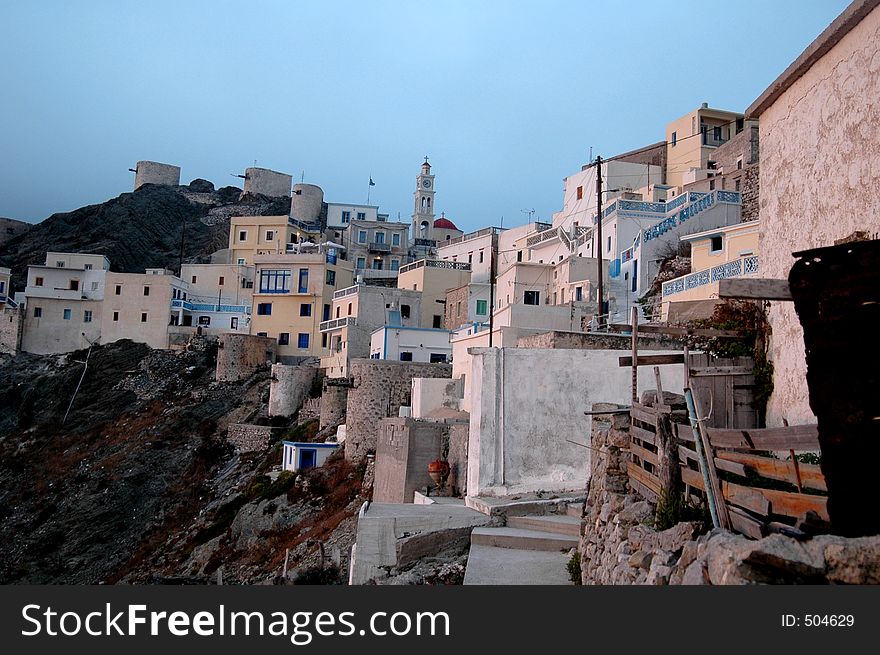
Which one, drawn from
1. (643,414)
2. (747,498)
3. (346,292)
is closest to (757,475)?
(747,498)

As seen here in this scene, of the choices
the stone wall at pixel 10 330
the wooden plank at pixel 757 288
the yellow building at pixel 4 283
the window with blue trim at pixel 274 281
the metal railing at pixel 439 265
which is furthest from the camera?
→ the yellow building at pixel 4 283

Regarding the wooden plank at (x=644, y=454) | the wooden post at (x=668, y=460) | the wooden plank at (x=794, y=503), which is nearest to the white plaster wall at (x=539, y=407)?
the wooden plank at (x=644, y=454)

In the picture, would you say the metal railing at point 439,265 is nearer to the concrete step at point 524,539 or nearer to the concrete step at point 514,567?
the concrete step at point 524,539

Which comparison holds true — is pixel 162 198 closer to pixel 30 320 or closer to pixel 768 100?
pixel 30 320

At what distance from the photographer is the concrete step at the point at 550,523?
514 inches

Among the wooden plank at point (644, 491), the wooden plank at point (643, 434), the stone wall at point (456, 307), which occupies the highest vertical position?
the stone wall at point (456, 307)

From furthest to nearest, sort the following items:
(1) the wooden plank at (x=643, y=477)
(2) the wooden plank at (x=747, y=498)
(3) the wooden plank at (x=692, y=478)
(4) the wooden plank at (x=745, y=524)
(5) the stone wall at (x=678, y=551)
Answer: (1) the wooden plank at (x=643, y=477), (3) the wooden plank at (x=692, y=478), (2) the wooden plank at (x=747, y=498), (4) the wooden plank at (x=745, y=524), (5) the stone wall at (x=678, y=551)

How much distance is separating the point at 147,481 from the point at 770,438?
3917cm

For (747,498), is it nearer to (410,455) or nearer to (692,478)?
(692,478)

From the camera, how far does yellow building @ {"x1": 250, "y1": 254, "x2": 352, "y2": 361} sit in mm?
52094

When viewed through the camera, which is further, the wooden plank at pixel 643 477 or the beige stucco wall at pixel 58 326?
the beige stucco wall at pixel 58 326

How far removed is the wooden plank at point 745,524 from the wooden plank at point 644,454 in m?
1.87

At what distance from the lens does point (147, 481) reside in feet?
131

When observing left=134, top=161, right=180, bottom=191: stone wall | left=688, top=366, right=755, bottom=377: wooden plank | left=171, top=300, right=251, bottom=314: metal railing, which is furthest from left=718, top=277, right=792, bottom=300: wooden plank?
left=134, top=161, right=180, bottom=191: stone wall
